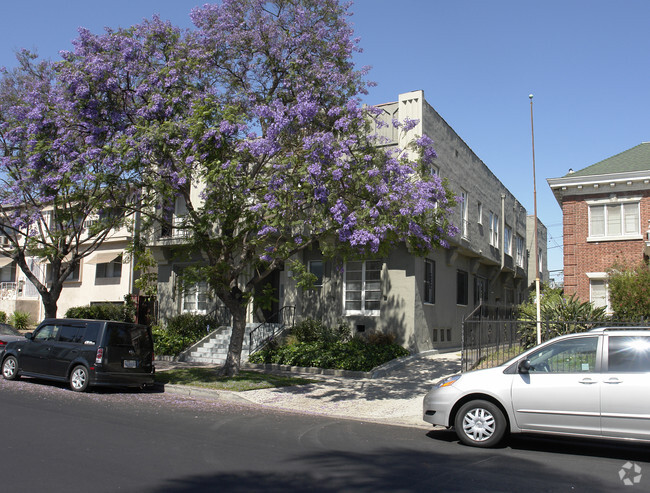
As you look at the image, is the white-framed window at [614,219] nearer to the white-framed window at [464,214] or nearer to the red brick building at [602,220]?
the red brick building at [602,220]

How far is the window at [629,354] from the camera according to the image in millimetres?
7320

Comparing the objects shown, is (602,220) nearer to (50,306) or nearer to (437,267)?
(437,267)

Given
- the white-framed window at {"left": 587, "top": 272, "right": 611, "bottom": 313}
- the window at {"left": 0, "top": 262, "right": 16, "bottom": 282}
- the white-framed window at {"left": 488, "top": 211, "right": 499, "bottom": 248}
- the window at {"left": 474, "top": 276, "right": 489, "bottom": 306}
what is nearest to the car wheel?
the white-framed window at {"left": 587, "top": 272, "right": 611, "bottom": 313}

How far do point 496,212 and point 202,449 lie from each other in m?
23.2

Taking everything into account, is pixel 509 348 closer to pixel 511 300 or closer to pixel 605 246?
pixel 605 246

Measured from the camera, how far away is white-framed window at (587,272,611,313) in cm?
2022

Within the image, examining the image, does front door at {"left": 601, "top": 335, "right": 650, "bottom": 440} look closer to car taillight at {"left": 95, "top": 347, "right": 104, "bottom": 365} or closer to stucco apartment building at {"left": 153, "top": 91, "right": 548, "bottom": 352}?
stucco apartment building at {"left": 153, "top": 91, "right": 548, "bottom": 352}

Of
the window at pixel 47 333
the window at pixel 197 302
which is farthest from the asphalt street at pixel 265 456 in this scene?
the window at pixel 197 302

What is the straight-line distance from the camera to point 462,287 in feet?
77.8

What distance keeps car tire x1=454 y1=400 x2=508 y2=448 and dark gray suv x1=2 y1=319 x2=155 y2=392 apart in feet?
26.4

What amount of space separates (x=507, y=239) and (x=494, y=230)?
2860 mm

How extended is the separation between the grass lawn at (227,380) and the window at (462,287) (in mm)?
10316

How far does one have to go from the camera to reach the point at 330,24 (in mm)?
13727

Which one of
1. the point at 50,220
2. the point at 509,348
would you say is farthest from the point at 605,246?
the point at 50,220
